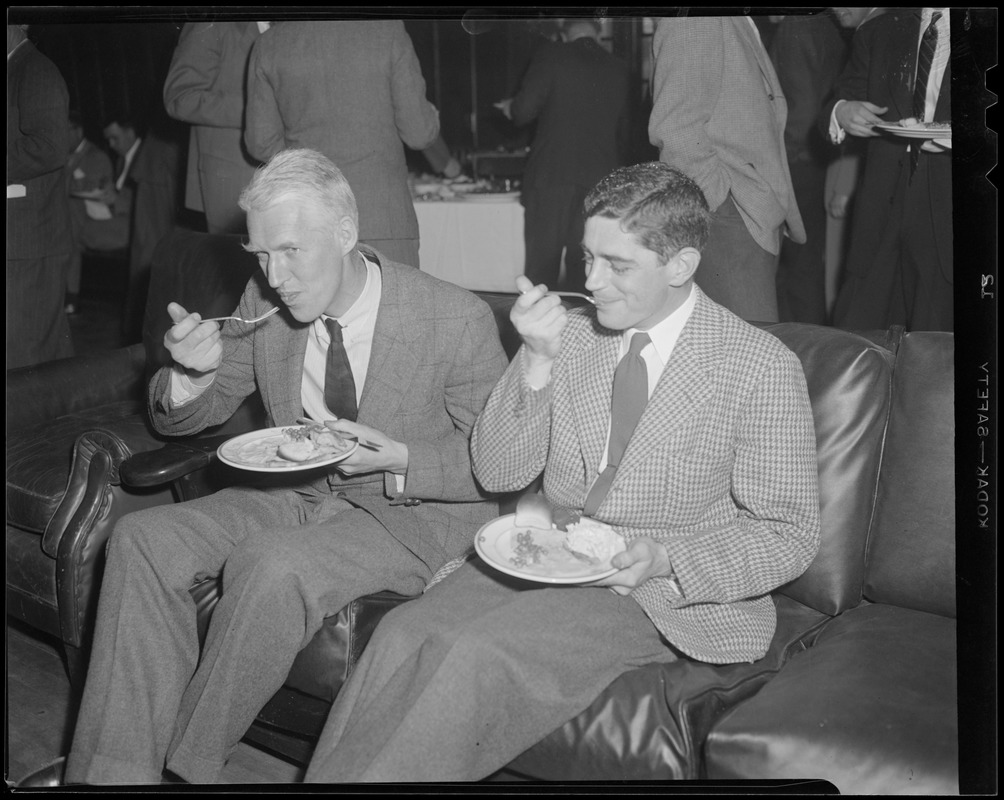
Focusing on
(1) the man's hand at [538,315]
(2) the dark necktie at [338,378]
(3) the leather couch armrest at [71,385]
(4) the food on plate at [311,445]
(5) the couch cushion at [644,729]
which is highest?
(1) the man's hand at [538,315]

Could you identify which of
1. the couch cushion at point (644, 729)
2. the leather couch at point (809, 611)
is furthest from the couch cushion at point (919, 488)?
the couch cushion at point (644, 729)

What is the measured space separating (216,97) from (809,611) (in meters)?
2.69

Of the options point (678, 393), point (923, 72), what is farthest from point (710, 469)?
point (923, 72)

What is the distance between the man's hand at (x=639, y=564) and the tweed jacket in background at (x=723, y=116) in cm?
141

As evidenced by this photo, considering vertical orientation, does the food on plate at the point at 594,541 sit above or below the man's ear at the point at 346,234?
below

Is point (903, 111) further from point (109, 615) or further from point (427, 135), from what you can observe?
point (109, 615)

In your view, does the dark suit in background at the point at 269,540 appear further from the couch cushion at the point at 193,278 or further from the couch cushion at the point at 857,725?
the couch cushion at the point at 857,725

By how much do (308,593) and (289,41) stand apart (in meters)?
1.88

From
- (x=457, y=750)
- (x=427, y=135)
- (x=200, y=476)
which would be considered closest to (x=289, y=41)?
(x=427, y=135)

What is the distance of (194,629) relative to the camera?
208 centimetres

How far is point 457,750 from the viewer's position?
1644 millimetres

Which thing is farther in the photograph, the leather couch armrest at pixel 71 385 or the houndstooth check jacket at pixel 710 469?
the leather couch armrest at pixel 71 385

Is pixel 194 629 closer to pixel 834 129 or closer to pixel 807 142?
pixel 834 129

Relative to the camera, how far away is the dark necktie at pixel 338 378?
222 centimetres
